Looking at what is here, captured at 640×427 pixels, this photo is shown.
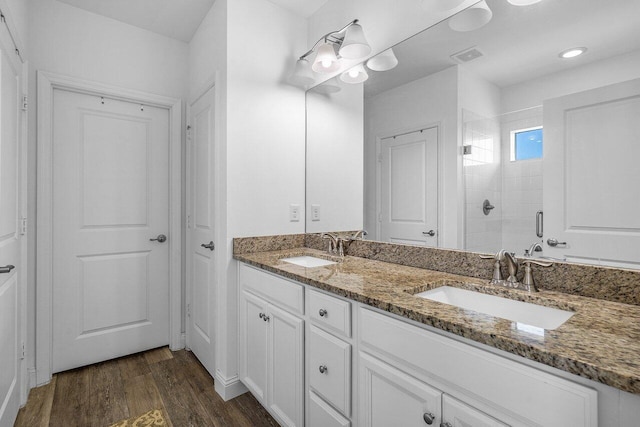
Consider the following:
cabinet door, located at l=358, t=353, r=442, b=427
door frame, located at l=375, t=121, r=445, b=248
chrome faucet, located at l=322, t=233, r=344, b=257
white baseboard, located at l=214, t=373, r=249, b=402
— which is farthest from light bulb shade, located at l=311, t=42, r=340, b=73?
white baseboard, located at l=214, t=373, r=249, b=402

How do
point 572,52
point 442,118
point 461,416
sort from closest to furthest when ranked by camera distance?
point 461,416 → point 572,52 → point 442,118

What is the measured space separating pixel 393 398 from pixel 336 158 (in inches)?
60.4

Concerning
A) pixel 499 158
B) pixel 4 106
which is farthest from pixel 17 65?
pixel 499 158

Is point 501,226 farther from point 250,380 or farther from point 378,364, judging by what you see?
point 250,380

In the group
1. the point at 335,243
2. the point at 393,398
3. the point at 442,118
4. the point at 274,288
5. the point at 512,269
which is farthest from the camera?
the point at 335,243

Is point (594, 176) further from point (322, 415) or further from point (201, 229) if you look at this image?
point (201, 229)

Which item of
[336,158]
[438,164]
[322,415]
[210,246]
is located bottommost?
[322,415]

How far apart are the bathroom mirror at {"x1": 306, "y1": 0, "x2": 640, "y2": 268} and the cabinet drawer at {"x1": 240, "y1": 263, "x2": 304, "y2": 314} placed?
25.5 inches

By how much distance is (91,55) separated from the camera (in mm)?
2295

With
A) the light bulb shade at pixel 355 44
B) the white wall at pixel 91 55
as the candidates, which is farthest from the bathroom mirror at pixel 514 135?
the white wall at pixel 91 55

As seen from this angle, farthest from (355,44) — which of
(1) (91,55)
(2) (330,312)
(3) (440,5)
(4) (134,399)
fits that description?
(4) (134,399)

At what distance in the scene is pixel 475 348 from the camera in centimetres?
82

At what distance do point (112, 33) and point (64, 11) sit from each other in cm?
28

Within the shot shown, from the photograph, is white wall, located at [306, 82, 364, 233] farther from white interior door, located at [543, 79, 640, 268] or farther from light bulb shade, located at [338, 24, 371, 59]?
white interior door, located at [543, 79, 640, 268]
